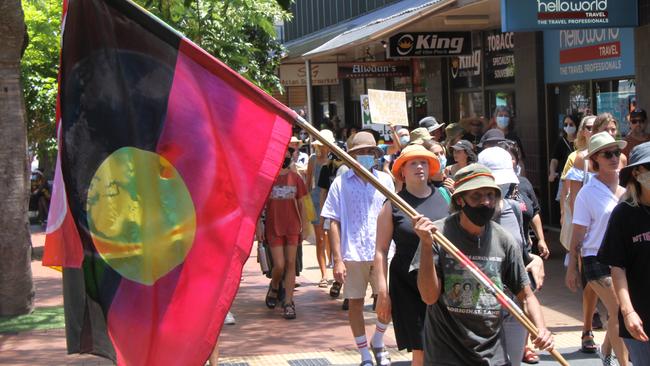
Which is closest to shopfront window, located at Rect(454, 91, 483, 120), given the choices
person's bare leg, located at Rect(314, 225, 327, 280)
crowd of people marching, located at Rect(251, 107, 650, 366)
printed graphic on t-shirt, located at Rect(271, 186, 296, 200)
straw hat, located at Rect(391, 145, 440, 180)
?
person's bare leg, located at Rect(314, 225, 327, 280)

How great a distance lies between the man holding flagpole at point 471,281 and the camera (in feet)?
16.4

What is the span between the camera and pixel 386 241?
6.82 m

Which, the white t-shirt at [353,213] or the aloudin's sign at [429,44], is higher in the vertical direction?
the aloudin's sign at [429,44]

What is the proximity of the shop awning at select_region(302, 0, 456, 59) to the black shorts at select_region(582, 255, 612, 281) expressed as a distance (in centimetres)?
690

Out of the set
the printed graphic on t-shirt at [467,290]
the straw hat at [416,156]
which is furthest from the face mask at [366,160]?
the printed graphic on t-shirt at [467,290]

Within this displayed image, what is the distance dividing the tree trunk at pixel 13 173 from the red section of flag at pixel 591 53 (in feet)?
25.6

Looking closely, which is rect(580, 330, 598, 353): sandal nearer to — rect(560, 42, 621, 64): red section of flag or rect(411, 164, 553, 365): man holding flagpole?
rect(411, 164, 553, 365): man holding flagpole

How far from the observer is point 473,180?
5039 mm

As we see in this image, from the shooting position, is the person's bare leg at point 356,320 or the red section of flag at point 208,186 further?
the person's bare leg at point 356,320

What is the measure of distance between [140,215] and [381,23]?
1352cm

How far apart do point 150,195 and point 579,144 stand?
5301 millimetres

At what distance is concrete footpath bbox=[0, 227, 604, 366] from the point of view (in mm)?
8719

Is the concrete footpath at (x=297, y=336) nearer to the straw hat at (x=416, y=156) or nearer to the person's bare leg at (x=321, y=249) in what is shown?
the person's bare leg at (x=321, y=249)

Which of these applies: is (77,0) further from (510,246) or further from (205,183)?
(510,246)
